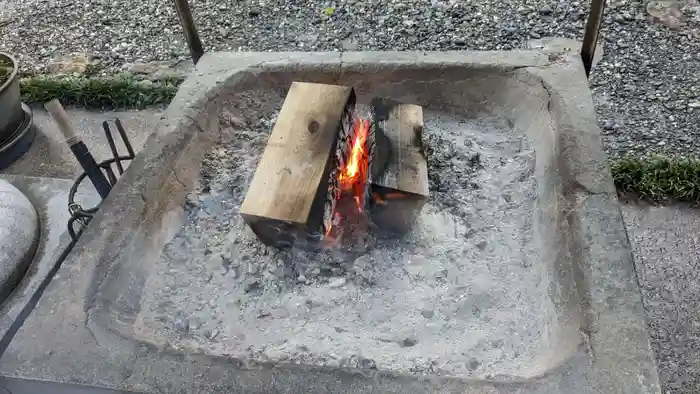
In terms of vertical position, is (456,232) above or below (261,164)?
below

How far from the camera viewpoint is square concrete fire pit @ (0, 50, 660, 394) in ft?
4.36

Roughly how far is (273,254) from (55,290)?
1.89 ft

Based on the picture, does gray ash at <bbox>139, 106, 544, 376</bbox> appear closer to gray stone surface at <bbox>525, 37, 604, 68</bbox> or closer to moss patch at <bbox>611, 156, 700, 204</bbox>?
moss patch at <bbox>611, 156, 700, 204</bbox>

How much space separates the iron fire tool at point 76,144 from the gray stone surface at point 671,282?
2007mm

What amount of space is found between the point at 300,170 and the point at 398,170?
0.92ft

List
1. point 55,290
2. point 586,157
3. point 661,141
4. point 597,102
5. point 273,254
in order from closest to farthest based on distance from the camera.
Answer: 1. point 55,290
2. point 586,157
3. point 273,254
4. point 661,141
5. point 597,102

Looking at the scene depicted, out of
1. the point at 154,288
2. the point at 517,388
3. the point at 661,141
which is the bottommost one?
the point at 661,141

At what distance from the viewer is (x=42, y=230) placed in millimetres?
2557

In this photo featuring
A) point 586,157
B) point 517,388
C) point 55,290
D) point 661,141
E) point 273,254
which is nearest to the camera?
point 517,388

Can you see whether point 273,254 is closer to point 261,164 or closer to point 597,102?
point 261,164

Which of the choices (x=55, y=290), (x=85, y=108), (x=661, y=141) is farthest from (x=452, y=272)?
(x=85, y=108)

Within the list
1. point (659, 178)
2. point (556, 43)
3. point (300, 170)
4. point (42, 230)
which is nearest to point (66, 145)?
point (42, 230)

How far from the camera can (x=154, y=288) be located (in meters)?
1.67

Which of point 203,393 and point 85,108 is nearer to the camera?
point 203,393
